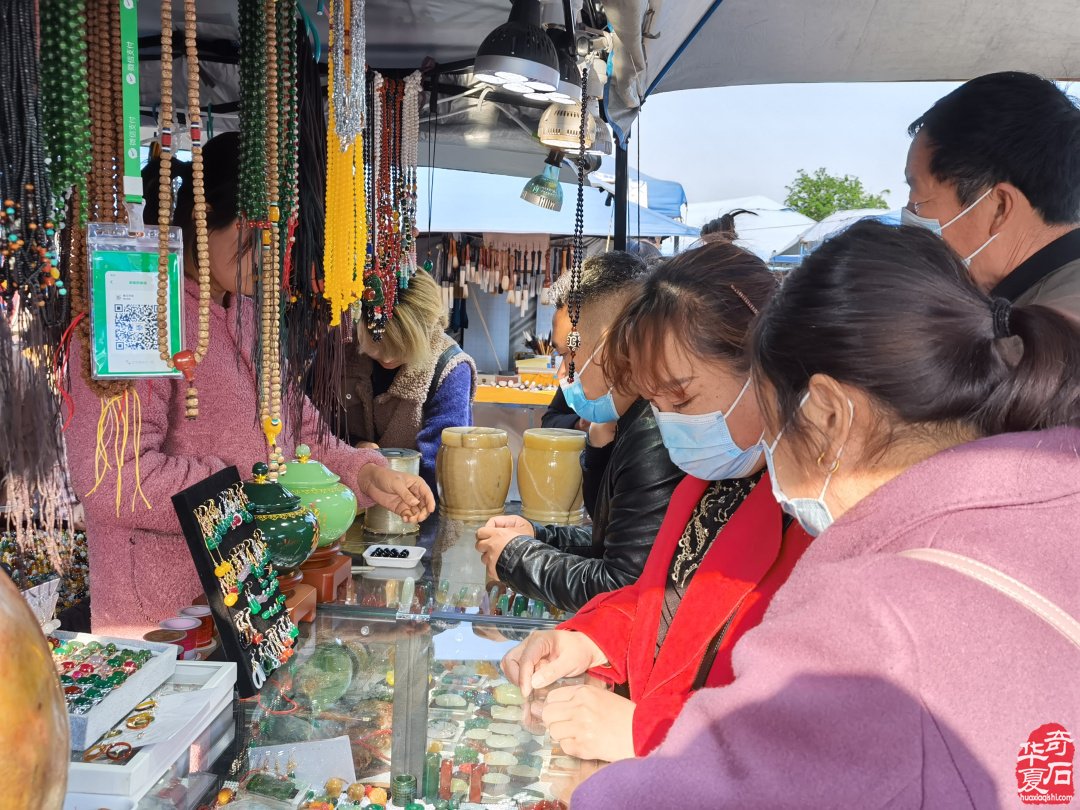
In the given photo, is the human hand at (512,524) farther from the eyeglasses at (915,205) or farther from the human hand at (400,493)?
the eyeglasses at (915,205)

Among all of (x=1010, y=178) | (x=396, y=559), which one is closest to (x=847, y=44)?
(x=1010, y=178)

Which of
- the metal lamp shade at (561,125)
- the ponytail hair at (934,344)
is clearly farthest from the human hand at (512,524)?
the metal lamp shade at (561,125)

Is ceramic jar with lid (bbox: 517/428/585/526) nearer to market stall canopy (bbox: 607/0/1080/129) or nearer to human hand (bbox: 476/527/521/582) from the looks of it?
human hand (bbox: 476/527/521/582)

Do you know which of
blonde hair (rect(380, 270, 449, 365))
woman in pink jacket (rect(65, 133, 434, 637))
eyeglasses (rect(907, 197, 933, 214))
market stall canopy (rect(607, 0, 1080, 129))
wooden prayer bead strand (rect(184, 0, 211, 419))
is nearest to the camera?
wooden prayer bead strand (rect(184, 0, 211, 419))

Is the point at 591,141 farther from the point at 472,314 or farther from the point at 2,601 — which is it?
the point at 472,314

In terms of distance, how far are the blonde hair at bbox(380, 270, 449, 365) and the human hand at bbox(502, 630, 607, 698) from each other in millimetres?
2398

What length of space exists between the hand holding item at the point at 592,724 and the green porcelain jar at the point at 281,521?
2.07 feet

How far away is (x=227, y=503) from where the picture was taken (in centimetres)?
155

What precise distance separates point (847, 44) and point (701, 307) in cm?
272

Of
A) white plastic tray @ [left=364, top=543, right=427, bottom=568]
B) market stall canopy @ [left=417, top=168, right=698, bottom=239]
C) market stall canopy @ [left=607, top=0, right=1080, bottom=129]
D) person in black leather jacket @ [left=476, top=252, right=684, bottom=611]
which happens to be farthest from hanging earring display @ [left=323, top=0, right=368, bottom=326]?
market stall canopy @ [left=417, top=168, right=698, bottom=239]

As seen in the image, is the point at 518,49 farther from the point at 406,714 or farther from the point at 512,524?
the point at 406,714

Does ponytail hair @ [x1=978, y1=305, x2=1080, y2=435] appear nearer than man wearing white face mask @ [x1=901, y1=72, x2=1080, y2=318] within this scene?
Yes

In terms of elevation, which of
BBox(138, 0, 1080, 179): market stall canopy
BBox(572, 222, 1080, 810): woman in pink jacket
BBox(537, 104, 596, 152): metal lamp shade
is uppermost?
BBox(138, 0, 1080, 179): market stall canopy

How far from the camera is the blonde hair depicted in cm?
383
